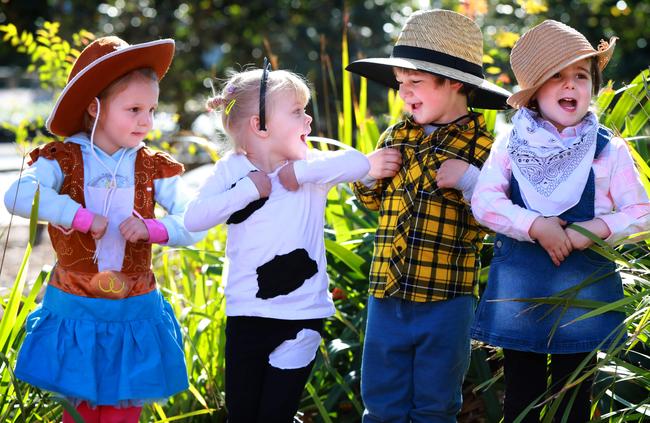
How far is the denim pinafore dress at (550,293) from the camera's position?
2.71 metres

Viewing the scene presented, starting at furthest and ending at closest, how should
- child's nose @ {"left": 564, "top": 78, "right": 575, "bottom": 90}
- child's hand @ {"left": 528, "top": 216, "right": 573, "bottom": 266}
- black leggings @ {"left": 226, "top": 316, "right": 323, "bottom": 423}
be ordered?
black leggings @ {"left": 226, "top": 316, "right": 323, "bottom": 423}
child's nose @ {"left": 564, "top": 78, "right": 575, "bottom": 90}
child's hand @ {"left": 528, "top": 216, "right": 573, "bottom": 266}

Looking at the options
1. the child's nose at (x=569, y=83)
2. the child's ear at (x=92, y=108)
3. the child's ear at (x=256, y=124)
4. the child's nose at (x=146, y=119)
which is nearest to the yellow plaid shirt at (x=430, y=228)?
the child's nose at (x=569, y=83)

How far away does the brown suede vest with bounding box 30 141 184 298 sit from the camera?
3020 millimetres

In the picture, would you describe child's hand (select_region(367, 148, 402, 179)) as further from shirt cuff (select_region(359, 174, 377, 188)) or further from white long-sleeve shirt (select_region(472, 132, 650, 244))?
white long-sleeve shirt (select_region(472, 132, 650, 244))

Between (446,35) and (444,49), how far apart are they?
0.06 m

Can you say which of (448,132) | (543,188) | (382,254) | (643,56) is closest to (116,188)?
(382,254)

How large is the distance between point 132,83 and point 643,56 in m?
7.54

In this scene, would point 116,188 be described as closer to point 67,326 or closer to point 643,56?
point 67,326

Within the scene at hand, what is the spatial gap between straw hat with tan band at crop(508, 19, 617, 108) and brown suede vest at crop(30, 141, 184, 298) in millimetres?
1220

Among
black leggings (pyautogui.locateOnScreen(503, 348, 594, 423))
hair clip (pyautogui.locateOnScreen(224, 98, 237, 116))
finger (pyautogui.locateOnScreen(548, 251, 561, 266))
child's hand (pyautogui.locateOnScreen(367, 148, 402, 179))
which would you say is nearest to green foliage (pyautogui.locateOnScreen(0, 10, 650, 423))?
black leggings (pyautogui.locateOnScreen(503, 348, 594, 423))

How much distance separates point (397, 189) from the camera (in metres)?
3.04

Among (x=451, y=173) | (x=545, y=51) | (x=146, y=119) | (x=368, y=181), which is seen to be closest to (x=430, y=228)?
(x=451, y=173)

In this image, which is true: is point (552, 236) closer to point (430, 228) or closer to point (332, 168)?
point (430, 228)

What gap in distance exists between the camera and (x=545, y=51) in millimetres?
2730
